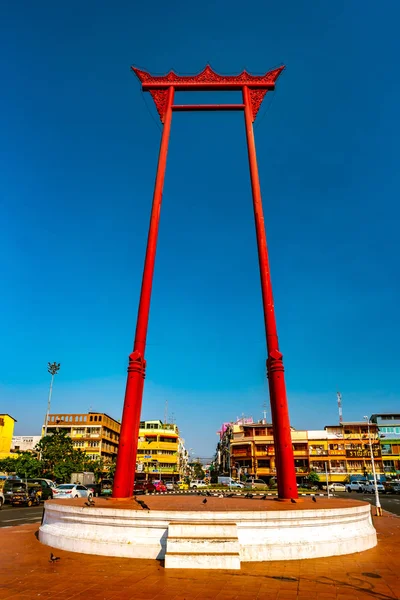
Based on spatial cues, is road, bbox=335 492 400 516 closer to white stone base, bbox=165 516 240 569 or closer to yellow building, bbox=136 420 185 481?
white stone base, bbox=165 516 240 569

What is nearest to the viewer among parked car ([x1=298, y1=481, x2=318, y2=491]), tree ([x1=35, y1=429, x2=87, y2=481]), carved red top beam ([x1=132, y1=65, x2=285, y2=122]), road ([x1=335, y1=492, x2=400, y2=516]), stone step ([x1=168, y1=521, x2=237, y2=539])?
stone step ([x1=168, y1=521, x2=237, y2=539])

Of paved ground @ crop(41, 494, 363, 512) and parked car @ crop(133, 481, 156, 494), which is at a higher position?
parked car @ crop(133, 481, 156, 494)

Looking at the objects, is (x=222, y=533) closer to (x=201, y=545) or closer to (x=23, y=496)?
(x=201, y=545)

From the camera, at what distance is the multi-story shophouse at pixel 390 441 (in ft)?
209

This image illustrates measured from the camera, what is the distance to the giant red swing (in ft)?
39.3

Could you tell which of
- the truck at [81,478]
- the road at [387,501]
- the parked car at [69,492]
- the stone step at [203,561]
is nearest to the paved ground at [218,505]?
the stone step at [203,561]

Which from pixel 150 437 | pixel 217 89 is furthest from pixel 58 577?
pixel 150 437

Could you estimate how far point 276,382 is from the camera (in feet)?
41.5

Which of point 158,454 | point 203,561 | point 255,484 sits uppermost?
point 158,454

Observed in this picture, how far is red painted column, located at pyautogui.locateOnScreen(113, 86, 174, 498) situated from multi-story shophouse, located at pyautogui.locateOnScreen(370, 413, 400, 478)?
207 feet

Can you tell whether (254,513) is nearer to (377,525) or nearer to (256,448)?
(377,525)

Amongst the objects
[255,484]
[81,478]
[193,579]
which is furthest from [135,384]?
[255,484]

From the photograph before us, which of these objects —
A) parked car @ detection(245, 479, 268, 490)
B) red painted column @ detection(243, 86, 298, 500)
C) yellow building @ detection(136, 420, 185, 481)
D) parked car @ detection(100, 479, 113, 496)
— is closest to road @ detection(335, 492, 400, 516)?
parked car @ detection(245, 479, 268, 490)

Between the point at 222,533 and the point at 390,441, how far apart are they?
66.2m
